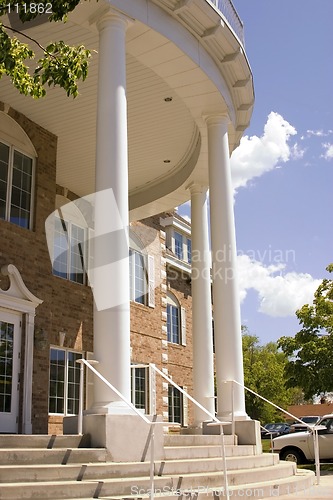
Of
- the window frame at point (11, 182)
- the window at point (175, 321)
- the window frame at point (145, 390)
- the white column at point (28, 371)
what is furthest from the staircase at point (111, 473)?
the window at point (175, 321)

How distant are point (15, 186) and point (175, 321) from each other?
13.0m

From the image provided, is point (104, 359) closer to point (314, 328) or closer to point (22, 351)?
point (22, 351)

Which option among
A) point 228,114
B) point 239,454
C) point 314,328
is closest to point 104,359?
point 239,454

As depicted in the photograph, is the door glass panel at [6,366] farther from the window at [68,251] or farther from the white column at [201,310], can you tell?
the white column at [201,310]

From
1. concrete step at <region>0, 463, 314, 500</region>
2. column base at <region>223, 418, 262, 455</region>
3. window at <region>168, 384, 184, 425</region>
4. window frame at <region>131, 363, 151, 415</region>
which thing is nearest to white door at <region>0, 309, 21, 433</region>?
column base at <region>223, 418, 262, 455</region>

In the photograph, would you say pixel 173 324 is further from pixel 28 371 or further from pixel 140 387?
pixel 28 371

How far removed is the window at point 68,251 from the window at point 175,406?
7.92 meters

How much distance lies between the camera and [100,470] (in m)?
7.43

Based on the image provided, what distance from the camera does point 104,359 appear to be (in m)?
8.75

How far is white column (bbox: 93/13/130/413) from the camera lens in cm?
874

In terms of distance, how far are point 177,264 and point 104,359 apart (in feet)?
58.6

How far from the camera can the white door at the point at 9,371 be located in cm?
1255

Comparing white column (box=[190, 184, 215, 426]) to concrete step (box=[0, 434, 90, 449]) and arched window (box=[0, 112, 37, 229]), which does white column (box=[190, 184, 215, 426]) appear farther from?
concrete step (box=[0, 434, 90, 449])

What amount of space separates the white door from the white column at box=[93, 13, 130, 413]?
4498 mm
